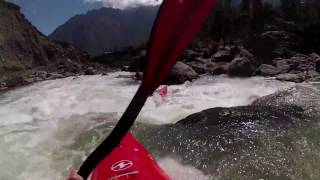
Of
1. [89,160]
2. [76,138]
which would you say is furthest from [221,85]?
[89,160]

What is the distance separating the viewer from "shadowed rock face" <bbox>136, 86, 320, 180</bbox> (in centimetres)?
459

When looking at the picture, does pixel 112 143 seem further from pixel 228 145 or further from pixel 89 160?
pixel 228 145

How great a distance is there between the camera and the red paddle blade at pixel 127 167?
2246mm

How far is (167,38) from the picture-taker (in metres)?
1.31

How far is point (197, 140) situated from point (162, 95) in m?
3.73

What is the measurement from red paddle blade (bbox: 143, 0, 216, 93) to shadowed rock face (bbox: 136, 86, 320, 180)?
330cm

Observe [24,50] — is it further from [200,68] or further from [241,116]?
[241,116]

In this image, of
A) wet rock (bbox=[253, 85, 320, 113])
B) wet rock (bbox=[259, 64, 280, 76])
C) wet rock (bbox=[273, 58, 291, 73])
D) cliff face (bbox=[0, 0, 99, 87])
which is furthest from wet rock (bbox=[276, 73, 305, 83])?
cliff face (bbox=[0, 0, 99, 87])

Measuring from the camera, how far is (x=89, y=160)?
150 centimetres

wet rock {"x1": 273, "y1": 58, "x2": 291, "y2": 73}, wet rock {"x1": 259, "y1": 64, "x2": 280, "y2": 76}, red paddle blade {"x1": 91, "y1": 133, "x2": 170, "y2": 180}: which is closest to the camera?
red paddle blade {"x1": 91, "y1": 133, "x2": 170, "y2": 180}

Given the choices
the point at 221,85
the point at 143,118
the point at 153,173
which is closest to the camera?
the point at 153,173

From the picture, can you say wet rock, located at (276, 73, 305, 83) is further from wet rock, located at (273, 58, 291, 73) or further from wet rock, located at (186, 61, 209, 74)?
wet rock, located at (186, 61, 209, 74)

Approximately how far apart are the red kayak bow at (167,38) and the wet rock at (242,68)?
13.1 metres

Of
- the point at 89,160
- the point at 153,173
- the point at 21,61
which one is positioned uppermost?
the point at 89,160
